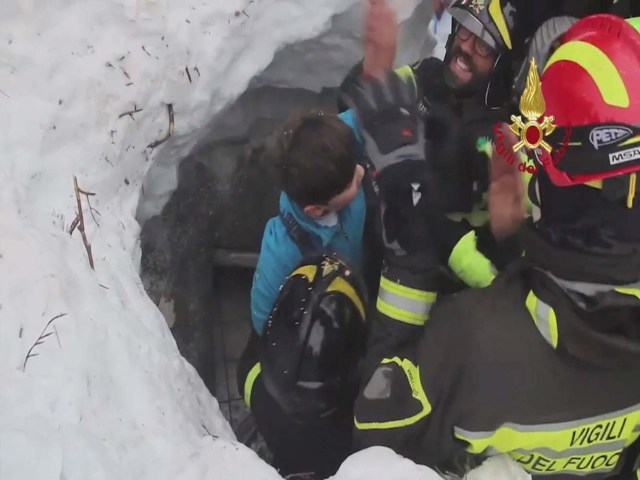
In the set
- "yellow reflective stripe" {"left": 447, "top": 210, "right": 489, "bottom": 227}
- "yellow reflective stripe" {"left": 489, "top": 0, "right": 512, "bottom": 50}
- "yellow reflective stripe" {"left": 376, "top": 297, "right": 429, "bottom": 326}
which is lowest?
"yellow reflective stripe" {"left": 447, "top": 210, "right": 489, "bottom": 227}

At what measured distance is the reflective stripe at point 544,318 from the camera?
1.22 meters

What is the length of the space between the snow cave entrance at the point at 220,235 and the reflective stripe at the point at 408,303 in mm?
1145

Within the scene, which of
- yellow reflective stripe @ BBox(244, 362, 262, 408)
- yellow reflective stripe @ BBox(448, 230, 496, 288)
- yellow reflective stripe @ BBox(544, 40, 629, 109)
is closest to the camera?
yellow reflective stripe @ BBox(544, 40, 629, 109)

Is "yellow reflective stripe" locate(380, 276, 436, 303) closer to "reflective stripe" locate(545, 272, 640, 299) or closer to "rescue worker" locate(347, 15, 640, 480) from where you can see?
"rescue worker" locate(347, 15, 640, 480)

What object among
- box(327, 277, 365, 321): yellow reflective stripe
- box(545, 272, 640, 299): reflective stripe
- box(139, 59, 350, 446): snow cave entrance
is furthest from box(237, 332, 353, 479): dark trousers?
box(545, 272, 640, 299): reflective stripe

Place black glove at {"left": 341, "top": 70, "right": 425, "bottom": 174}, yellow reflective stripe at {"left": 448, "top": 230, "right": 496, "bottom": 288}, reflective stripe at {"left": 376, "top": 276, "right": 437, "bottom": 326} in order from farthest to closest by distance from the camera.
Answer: yellow reflective stripe at {"left": 448, "top": 230, "right": 496, "bottom": 288}
reflective stripe at {"left": 376, "top": 276, "right": 437, "bottom": 326}
black glove at {"left": 341, "top": 70, "right": 425, "bottom": 174}

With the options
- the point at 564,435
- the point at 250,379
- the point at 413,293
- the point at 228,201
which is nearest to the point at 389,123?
the point at 413,293

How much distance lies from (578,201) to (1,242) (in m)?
1.09

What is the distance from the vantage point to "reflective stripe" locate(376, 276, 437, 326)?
1.58m

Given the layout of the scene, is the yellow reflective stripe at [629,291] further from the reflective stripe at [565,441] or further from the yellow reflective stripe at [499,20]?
the yellow reflective stripe at [499,20]

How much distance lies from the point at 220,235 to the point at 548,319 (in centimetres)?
199

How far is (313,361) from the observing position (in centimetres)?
175

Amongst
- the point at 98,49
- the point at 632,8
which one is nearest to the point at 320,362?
the point at 98,49

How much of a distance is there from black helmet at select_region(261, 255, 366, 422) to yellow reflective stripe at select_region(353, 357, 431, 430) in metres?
0.31
